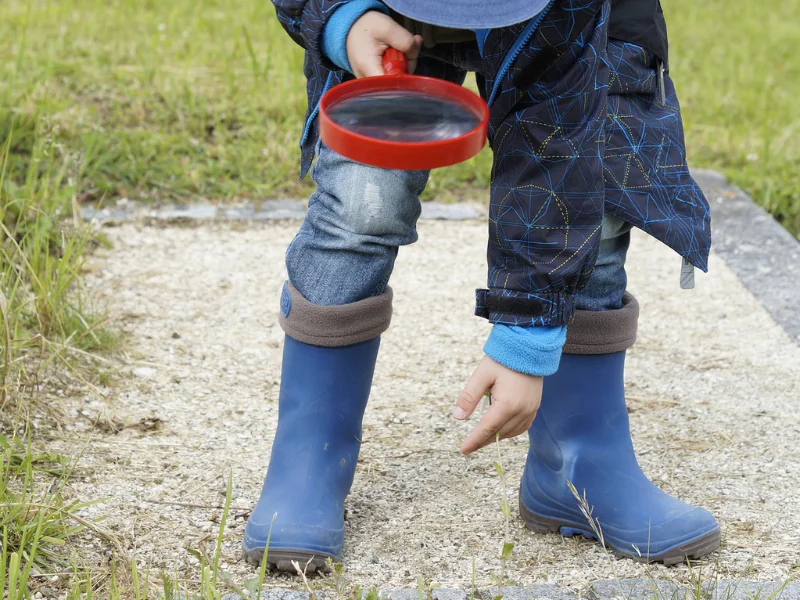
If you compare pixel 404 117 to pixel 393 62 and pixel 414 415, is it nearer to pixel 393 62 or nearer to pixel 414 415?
pixel 393 62

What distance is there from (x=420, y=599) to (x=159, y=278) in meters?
1.55

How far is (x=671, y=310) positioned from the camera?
2570 millimetres

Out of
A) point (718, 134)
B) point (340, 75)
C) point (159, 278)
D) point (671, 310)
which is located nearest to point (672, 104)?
Answer: point (340, 75)

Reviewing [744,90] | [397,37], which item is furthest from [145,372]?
[744,90]

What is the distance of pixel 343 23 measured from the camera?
1.29 meters

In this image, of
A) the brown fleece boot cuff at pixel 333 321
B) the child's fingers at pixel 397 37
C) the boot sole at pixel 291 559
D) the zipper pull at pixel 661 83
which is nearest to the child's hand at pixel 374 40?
the child's fingers at pixel 397 37

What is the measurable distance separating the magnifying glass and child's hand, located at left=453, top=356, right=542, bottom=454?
0.31 meters

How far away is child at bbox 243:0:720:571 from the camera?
127 centimetres

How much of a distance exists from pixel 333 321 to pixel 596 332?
1.33ft

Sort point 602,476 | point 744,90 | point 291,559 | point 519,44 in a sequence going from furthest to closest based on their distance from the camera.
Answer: point 744,90
point 602,476
point 291,559
point 519,44

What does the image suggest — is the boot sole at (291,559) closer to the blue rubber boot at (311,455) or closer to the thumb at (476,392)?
the blue rubber boot at (311,455)

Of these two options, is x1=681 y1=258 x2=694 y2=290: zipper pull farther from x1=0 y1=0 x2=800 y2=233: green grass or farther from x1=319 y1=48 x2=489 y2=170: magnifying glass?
x1=0 y1=0 x2=800 y2=233: green grass

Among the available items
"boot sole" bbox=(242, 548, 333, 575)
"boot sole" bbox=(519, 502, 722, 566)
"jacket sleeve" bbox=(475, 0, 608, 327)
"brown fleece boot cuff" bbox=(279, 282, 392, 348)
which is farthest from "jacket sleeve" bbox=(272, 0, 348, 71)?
"boot sole" bbox=(519, 502, 722, 566)

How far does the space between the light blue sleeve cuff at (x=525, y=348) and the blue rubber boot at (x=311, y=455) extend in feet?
0.84
